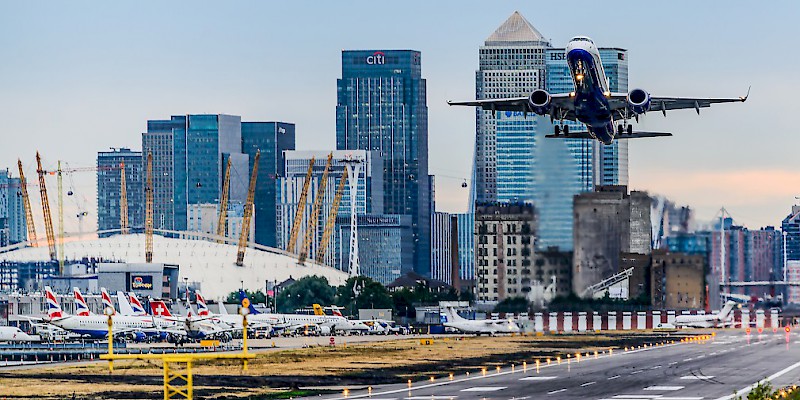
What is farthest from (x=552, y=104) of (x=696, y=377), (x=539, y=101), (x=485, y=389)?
(x=696, y=377)

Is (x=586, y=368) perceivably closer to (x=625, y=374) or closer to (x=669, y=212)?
(x=625, y=374)

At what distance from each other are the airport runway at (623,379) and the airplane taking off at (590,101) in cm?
1954

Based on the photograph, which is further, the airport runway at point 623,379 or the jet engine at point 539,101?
the jet engine at point 539,101

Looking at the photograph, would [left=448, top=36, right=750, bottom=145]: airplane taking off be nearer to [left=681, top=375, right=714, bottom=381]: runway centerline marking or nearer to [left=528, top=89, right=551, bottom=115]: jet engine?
[left=528, top=89, right=551, bottom=115]: jet engine

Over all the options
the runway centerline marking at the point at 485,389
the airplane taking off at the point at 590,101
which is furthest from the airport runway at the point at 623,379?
Result: the airplane taking off at the point at 590,101

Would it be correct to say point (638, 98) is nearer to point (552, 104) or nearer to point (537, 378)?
point (552, 104)

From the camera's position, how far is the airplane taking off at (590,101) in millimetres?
116312

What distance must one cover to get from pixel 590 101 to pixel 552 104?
2.82 metres

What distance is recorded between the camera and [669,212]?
606ft

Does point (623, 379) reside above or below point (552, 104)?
below

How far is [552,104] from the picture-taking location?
393 ft

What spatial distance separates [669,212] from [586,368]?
4310 centimetres

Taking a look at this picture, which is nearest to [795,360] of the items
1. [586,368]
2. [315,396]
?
[586,368]

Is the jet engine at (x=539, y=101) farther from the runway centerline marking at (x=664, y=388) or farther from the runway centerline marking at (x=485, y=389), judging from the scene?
the runway centerline marking at (x=664, y=388)
